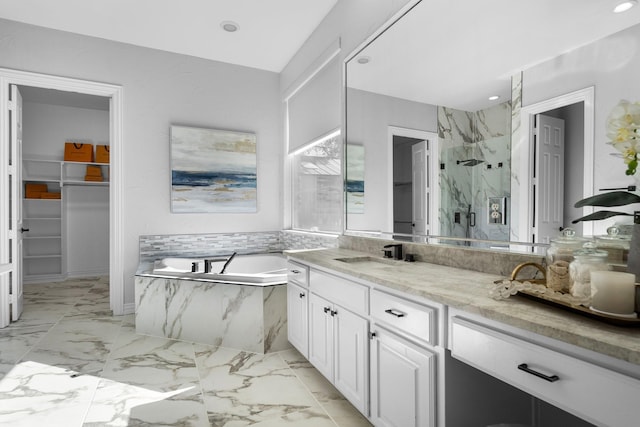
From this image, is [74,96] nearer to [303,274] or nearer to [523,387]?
[303,274]

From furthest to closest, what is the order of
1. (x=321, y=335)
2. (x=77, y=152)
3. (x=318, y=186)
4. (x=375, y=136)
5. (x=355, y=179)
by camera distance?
(x=77, y=152)
(x=318, y=186)
(x=355, y=179)
(x=375, y=136)
(x=321, y=335)

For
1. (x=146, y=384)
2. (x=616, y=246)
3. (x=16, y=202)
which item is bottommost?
(x=146, y=384)

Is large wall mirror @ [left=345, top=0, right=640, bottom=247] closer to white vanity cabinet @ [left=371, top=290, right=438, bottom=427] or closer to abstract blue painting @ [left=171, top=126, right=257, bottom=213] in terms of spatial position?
white vanity cabinet @ [left=371, top=290, right=438, bottom=427]

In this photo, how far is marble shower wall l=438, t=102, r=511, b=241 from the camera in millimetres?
1523

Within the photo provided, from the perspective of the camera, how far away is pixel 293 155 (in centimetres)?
418

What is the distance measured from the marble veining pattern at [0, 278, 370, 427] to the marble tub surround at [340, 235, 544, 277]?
3.11 feet

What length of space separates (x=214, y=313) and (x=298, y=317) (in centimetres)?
83

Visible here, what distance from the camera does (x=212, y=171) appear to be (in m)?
3.99

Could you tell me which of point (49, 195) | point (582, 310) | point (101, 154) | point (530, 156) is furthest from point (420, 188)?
point (49, 195)

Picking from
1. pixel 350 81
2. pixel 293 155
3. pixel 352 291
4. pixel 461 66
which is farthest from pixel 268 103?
pixel 352 291

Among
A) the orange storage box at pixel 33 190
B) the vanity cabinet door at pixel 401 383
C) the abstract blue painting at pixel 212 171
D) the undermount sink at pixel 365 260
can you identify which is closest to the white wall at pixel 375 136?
the undermount sink at pixel 365 260

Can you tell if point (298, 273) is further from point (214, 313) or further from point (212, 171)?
point (212, 171)

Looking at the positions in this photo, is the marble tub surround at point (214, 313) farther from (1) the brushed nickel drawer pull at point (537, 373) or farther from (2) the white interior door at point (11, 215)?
(1) the brushed nickel drawer pull at point (537, 373)

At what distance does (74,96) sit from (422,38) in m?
4.71
